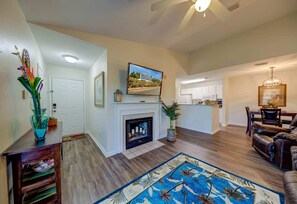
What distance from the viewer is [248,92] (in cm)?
493

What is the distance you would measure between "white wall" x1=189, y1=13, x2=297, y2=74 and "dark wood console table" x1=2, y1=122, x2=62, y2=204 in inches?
173

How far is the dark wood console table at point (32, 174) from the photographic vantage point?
40.0 inches

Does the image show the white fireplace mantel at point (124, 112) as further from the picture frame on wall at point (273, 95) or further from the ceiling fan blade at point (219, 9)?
the picture frame on wall at point (273, 95)

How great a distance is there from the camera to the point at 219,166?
1.99 metres

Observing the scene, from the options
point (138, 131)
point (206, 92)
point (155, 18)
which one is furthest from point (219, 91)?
point (155, 18)

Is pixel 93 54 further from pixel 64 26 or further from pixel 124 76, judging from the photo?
pixel 124 76

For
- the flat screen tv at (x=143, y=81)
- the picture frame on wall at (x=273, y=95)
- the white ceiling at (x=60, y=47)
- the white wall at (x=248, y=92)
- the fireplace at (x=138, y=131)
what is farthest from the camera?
the picture frame on wall at (x=273, y=95)

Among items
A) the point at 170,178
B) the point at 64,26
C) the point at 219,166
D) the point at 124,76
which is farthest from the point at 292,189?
the point at 64,26

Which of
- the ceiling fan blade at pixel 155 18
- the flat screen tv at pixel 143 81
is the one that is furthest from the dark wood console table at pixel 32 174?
the ceiling fan blade at pixel 155 18

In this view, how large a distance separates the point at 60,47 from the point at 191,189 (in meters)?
3.65

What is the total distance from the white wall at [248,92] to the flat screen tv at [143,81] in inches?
170

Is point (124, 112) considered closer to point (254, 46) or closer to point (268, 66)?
point (254, 46)

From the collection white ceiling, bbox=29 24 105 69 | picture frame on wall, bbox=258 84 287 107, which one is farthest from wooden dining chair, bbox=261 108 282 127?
white ceiling, bbox=29 24 105 69

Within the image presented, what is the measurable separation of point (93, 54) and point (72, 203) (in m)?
2.87
